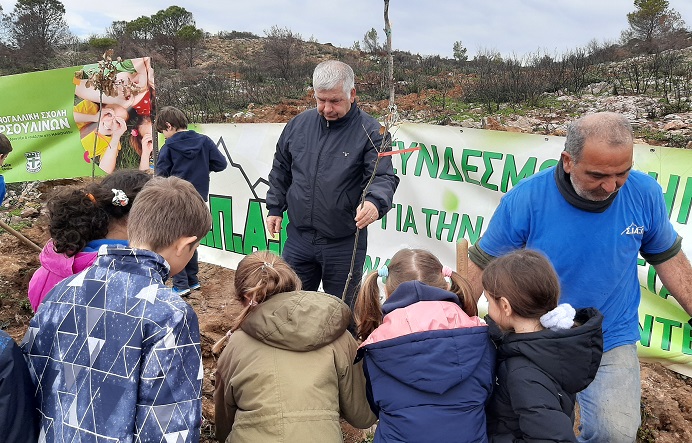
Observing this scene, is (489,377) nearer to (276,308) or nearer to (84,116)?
(276,308)

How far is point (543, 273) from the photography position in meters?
1.98

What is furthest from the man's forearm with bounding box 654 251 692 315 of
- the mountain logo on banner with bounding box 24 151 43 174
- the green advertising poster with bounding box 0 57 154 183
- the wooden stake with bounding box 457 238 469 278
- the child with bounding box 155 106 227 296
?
the mountain logo on banner with bounding box 24 151 43 174

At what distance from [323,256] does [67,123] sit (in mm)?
5702

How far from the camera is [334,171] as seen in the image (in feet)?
10.9

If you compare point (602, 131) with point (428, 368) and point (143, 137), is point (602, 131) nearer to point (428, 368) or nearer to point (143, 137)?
point (428, 368)

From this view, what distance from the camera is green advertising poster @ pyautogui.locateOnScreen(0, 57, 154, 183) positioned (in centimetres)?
703

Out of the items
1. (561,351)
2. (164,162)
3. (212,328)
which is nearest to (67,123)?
(164,162)

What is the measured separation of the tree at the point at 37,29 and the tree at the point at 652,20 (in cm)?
3368

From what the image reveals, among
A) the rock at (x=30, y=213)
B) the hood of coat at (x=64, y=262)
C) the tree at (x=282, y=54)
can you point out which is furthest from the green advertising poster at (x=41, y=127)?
the tree at (x=282, y=54)

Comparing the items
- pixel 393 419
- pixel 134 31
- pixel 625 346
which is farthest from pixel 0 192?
pixel 134 31

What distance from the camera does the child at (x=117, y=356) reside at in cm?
151

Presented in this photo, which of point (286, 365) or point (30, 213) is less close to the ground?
point (286, 365)

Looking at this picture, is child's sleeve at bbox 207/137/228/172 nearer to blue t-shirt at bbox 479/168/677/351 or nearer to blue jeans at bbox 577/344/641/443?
blue t-shirt at bbox 479/168/677/351

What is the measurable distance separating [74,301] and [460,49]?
32959 mm
